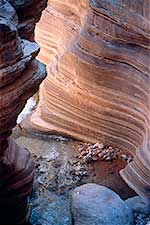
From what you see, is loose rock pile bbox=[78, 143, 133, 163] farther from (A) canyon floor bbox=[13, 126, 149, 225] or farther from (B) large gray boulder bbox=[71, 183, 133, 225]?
(B) large gray boulder bbox=[71, 183, 133, 225]

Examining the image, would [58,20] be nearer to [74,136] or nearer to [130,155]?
[74,136]

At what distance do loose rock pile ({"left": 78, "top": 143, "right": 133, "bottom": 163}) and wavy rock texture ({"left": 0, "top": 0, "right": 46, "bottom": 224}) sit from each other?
1096 mm

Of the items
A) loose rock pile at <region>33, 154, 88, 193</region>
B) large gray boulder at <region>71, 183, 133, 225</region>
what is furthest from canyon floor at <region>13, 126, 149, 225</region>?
large gray boulder at <region>71, 183, 133, 225</region>

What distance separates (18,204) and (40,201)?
27.0 inches

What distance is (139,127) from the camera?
5531 millimetres

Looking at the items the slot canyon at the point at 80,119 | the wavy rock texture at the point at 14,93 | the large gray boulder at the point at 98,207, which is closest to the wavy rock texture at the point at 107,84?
the slot canyon at the point at 80,119

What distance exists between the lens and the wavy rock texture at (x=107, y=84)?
209 inches

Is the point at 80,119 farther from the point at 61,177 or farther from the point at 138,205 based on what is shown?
the point at 138,205

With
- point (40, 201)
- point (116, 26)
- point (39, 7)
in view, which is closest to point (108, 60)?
point (116, 26)

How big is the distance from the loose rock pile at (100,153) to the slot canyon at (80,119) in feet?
0.03

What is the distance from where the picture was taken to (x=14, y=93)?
3.95 metres

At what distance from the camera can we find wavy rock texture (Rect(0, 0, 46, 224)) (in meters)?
→ 3.84

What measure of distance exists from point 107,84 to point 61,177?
100 cm

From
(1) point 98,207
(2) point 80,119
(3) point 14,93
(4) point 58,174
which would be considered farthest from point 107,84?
(3) point 14,93
